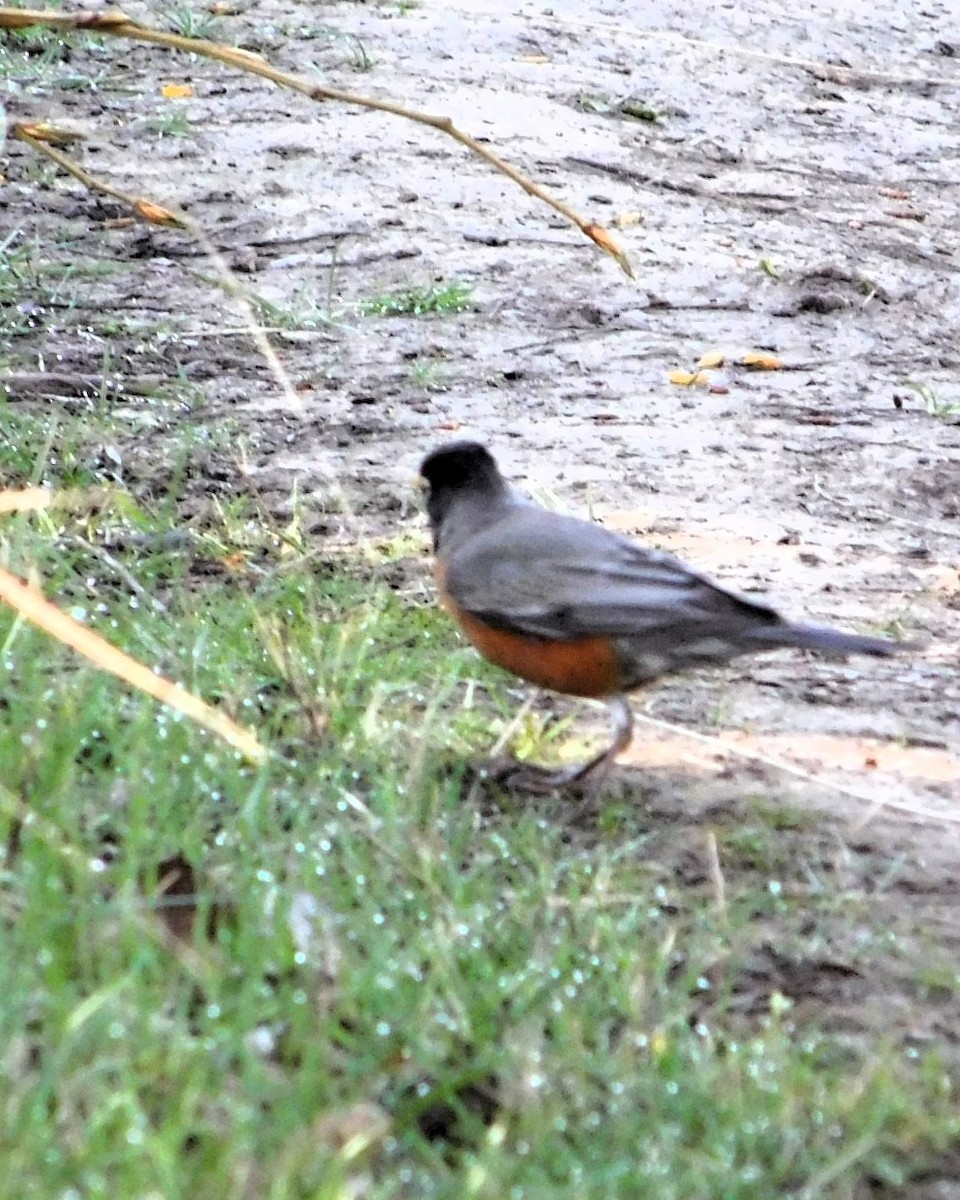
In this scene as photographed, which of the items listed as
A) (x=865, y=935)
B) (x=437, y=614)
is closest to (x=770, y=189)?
(x=437, y=614)

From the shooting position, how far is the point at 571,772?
12.0ft

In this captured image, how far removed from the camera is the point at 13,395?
219 inches

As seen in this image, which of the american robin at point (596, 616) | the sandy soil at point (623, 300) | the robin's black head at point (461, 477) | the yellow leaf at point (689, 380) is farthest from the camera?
the yellow leaf at point (689, 380)

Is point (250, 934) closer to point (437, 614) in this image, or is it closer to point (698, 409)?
point (437, 614)

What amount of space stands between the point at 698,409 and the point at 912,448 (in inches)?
25.5

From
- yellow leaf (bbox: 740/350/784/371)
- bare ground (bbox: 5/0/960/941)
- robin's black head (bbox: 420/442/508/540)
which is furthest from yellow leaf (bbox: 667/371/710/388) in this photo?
robin's black head (bbox: 420/442/508/540)

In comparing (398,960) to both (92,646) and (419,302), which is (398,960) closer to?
(92,646)

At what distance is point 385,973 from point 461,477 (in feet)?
5.58

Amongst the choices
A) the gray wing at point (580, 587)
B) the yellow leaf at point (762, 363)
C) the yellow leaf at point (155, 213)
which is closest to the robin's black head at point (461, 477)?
the gray wing at point (580, 587)

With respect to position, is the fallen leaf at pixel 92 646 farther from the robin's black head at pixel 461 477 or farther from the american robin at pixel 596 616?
the robin's black head at pixel 461 477

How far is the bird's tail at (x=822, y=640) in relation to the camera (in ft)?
11.5

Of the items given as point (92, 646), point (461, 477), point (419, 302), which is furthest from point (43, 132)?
point (419, 302)

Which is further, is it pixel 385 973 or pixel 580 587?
pixel 580 587

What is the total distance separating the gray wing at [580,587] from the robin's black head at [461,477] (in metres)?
0.20
